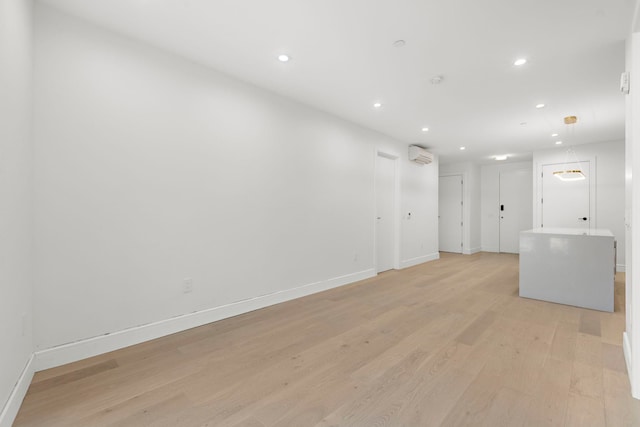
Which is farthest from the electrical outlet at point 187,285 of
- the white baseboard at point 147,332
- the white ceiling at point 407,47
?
the white ceiling at point 407,47

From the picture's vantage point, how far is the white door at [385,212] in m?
5.43

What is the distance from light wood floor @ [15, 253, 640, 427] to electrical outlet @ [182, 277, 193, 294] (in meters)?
0.37

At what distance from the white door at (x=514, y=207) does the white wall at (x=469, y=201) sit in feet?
2.24

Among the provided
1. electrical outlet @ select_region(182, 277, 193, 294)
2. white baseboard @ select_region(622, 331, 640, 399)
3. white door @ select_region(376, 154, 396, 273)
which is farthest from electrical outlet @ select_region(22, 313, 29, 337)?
white door @ select_region(376, 154, 396, 273)

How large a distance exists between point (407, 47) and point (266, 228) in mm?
2354

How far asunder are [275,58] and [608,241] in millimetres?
4280

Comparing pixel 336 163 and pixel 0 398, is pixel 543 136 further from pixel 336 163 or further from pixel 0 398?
pixel 0 398

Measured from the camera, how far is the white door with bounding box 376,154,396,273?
214 inches

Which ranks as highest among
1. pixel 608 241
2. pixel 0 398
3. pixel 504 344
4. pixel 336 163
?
pixel 336 163

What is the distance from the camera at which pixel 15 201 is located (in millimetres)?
1703

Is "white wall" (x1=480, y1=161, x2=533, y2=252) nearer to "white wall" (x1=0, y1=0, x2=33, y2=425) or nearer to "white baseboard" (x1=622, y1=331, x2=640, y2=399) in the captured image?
"white baseboard" (x1=622, y1=331, x2=640, y2=399)

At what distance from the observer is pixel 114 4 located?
2.09m

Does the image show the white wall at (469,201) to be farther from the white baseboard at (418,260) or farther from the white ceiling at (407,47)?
the white ceiling at (407,47)

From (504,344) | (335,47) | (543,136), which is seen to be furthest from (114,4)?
(543,136)
